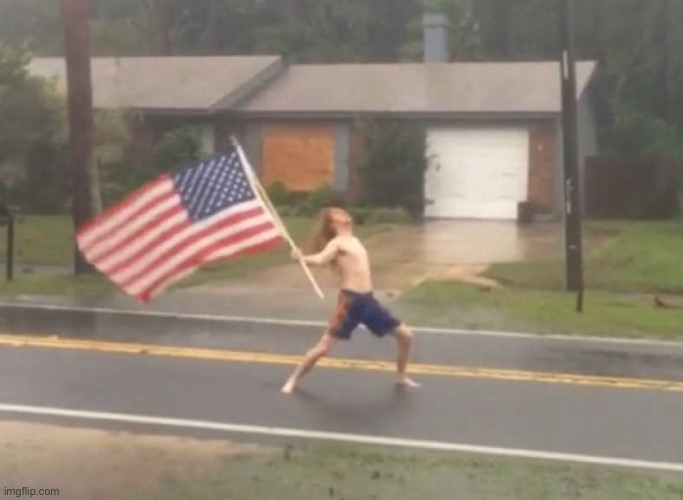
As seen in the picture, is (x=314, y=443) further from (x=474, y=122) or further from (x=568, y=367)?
(x=474, y=122)

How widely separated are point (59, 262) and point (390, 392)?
516 inches

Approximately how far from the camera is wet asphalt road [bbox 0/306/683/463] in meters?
10.2

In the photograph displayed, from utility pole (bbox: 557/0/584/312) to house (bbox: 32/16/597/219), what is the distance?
1386 cm

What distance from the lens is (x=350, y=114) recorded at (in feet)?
114

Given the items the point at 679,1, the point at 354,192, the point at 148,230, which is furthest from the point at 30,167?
the point at 148,230

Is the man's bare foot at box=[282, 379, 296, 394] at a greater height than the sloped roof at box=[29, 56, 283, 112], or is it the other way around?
the sloped roof at box=[29, 56, 283, 112]

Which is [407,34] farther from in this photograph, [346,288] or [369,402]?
[369,402]

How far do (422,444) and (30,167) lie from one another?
22.9m

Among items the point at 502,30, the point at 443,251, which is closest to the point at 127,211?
the point at 443,251

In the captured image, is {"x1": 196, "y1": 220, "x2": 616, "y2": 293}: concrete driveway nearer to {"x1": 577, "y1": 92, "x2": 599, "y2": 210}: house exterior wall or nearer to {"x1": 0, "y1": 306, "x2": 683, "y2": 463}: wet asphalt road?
{"x1": 577, "y1": 92, "x2": 599, "y2": 210}: house exterior wall

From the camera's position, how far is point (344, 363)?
43.1 ft

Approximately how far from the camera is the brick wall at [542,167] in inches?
Answer: 1323

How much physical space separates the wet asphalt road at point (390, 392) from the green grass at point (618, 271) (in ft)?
18.6

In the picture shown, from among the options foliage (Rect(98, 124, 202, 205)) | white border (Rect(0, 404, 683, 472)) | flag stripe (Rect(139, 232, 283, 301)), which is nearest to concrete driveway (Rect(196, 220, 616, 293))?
foliage (Rect(98, 124, 202, 205))
